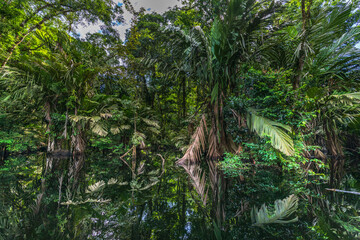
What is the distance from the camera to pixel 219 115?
6.02 meters

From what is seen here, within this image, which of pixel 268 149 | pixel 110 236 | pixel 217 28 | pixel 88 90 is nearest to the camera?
pixel 110 236

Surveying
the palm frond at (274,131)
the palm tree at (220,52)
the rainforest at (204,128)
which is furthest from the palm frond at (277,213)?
the palm tree at (220,52)

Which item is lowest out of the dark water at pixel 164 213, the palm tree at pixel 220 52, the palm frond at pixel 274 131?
the dark water at pixel 164 213

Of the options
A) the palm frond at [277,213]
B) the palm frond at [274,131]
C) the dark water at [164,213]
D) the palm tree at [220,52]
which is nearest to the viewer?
the dark water at [164,213]

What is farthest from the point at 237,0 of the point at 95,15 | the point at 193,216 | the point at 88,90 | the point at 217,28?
the point at 95,15

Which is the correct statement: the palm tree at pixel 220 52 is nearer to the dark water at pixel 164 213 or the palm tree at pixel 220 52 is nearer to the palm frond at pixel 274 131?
the palm frond at pixel 274 131

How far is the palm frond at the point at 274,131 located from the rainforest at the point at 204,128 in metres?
0.03

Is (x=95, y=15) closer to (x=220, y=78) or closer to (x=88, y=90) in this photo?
(x=88, y=90)

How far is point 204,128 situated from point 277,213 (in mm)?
4626

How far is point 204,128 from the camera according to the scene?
6.30 metres

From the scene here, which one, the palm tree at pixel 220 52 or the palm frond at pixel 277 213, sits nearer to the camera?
the palm frond at pixel 277 213

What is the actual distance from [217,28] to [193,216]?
5.28m

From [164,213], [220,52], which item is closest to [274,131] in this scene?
[220,52]

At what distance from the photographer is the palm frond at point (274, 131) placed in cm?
362
